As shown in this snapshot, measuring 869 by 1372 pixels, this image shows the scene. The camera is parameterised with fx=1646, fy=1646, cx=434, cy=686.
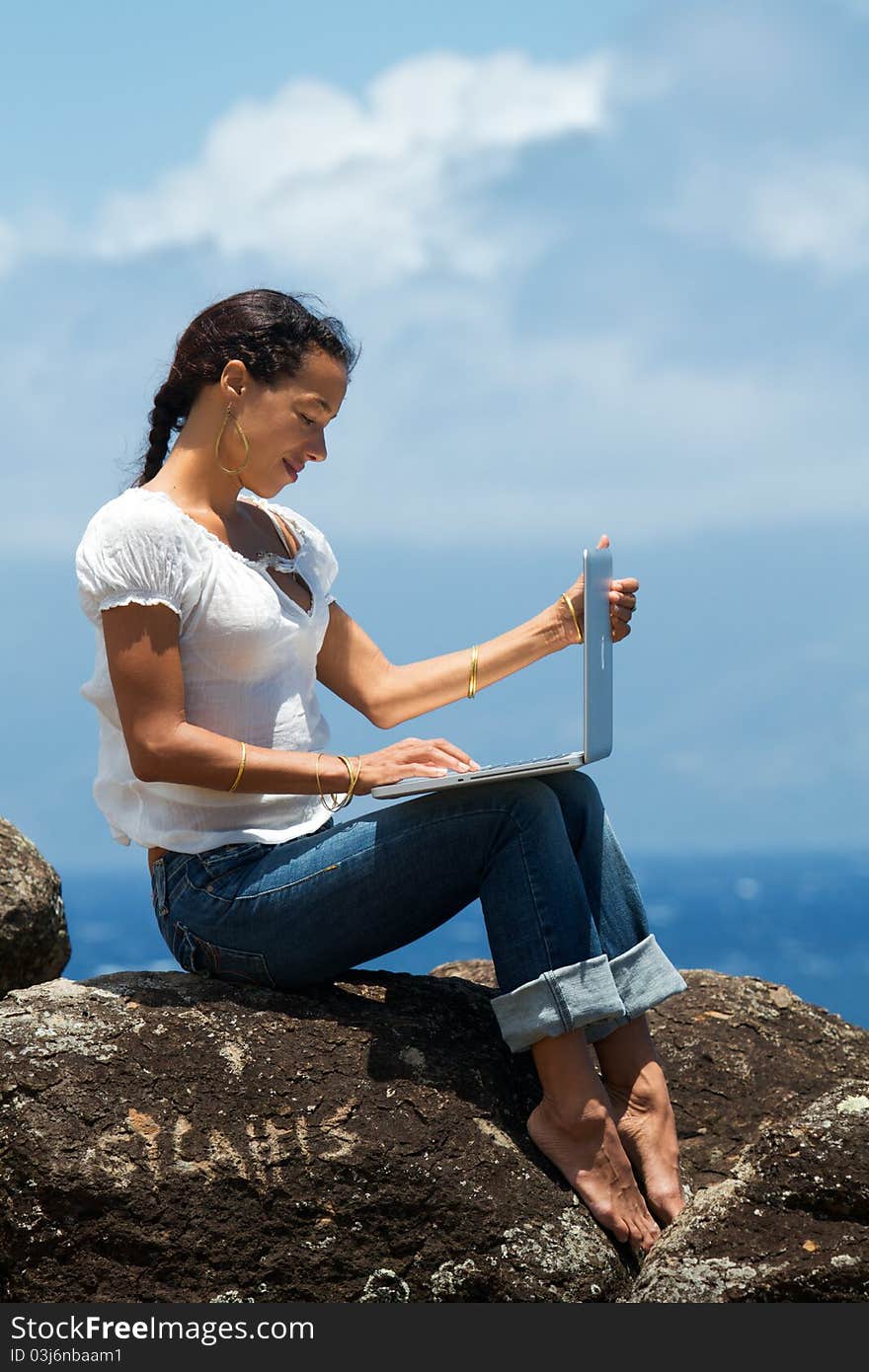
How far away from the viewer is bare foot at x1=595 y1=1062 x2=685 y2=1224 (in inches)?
164

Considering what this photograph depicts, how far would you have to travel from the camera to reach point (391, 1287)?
396 centimetres

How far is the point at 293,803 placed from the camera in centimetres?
434

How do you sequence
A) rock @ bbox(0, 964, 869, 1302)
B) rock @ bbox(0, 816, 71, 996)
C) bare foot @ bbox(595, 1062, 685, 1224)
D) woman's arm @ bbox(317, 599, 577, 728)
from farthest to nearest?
rock @ bbox(0, 816, 71, 996), woman's arm @ bbox(317, 599, 577, 728), bare foot @ bbox(595, 1062, 685, 1224), rock @ bbox(0, 964, 869, 1302)

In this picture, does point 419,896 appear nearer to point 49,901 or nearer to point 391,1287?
point 391,1287

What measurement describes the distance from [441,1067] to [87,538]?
5.27ft

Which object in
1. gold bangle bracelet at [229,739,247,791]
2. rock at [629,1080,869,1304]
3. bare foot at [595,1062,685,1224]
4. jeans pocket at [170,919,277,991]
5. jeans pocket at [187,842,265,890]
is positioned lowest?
rock at [629,1080,869,1304]

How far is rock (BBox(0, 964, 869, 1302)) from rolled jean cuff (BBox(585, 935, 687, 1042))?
1.18ft

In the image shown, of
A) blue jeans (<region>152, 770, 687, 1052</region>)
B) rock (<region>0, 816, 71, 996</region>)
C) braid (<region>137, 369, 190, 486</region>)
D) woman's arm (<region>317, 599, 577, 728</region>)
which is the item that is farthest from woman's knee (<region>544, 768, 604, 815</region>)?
rock (<region>0, 816, 71, 996</region>)

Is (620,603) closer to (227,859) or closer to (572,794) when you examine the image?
(572,794)

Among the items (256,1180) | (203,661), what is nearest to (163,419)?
(203,661)

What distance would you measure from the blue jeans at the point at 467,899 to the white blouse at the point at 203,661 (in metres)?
0.10

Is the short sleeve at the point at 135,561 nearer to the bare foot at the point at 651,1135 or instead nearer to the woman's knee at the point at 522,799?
the woman's knee at the point at 522,799

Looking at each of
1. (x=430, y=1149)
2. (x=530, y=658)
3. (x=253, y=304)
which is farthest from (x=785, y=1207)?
(x=253, y=304)

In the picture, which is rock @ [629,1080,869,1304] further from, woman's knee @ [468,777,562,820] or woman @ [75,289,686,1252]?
woman's knee @ [468,777,562,820]
